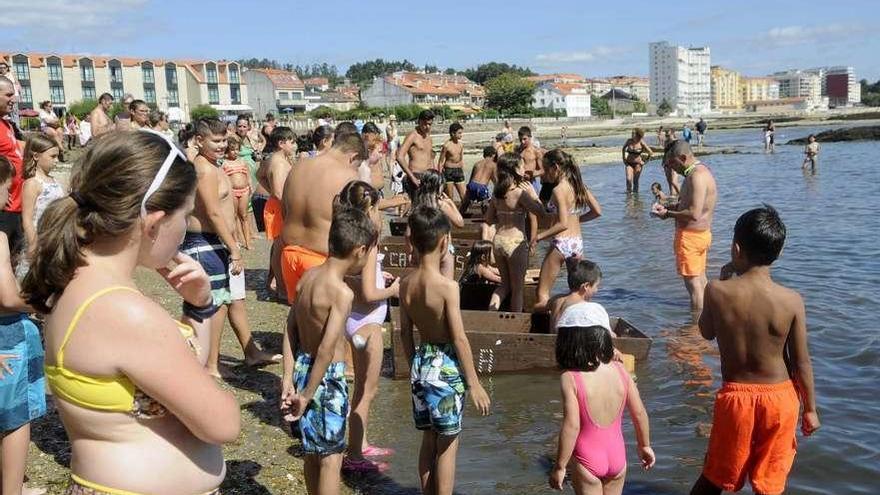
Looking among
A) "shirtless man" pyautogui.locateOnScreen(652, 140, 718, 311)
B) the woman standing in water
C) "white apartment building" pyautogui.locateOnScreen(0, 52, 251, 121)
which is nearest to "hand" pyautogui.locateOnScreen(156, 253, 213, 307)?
"shirtless man" pyautogui.locateOnScreen(652, 140, 718, 311)

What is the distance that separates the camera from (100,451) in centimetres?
207

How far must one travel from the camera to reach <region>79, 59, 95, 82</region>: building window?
8869cm

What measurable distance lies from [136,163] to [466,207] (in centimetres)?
1089

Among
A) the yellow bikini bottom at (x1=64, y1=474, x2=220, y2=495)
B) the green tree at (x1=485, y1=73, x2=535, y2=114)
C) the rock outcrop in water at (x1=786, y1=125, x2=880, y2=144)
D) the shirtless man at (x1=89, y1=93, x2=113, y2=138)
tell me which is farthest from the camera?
the green tree at (x1=485, y1=73, x2=535, y2=114)

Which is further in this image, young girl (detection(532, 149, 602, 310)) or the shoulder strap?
young girl (detection(532, 149, 602, 310))

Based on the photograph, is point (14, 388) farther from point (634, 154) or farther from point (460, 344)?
point (634, 154)

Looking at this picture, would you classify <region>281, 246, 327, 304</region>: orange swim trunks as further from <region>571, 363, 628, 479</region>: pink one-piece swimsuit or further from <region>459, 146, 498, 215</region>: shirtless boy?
<region>459, 146, 498, 215</region>: shirtless boy

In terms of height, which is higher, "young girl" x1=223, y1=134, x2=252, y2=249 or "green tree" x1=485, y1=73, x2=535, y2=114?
"green tree" x1=485, y1=73, x2=535, y2=114

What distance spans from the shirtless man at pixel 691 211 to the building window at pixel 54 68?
93.5 m

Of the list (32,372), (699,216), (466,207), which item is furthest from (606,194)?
(32,372)

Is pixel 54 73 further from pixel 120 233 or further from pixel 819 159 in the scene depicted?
pixel 120 233

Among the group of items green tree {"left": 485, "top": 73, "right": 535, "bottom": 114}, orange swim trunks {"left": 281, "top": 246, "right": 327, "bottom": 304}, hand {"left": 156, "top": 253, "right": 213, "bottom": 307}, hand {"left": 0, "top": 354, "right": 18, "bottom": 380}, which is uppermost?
green tree {"left": 485, "top": 73, "right": 535, "bottom": 114}

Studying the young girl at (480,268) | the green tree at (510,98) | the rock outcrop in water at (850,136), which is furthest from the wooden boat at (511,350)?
the green tree at (510,98)

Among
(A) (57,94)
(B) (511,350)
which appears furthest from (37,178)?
(A) (57,94)
